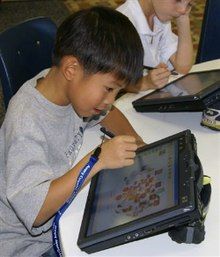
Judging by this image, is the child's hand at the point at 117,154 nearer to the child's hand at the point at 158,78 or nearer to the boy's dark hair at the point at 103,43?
the boy's dark hair at the point at 103,43

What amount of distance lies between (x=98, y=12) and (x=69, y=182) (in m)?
0.41

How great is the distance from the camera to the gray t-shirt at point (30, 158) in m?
0.90

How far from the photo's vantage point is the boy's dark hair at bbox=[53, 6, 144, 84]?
972mm

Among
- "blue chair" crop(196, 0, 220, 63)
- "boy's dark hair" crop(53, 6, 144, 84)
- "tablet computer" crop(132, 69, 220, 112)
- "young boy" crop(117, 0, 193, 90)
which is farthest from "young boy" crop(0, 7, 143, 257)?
"blue chair" crop(196, 0, 220, 63)

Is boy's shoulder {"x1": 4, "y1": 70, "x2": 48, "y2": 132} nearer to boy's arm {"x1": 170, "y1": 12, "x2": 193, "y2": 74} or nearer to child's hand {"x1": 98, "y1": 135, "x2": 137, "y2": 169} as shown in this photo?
child's hand {"x1": 98, "y1": 135, "x2": 137, "y2": 169}

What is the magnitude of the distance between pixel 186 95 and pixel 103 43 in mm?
352

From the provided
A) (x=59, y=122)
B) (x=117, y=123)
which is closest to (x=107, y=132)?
(x=117, y=123)

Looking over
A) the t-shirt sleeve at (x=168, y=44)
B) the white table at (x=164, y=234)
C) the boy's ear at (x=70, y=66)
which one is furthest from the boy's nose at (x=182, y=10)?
the boy's ear at (x=70, y=66)

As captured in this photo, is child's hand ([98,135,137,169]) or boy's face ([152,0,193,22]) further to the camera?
boy's face ([152,0,193,22])

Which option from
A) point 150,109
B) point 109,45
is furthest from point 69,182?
point 150,109

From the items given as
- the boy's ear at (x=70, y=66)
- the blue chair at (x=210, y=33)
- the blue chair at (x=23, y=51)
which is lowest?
the blue chair at (x=210, y=33)

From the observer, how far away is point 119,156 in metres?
0.95

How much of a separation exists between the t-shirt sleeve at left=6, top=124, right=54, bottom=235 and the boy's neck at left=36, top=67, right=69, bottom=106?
0.48 ft

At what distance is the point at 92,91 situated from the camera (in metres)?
0.99
